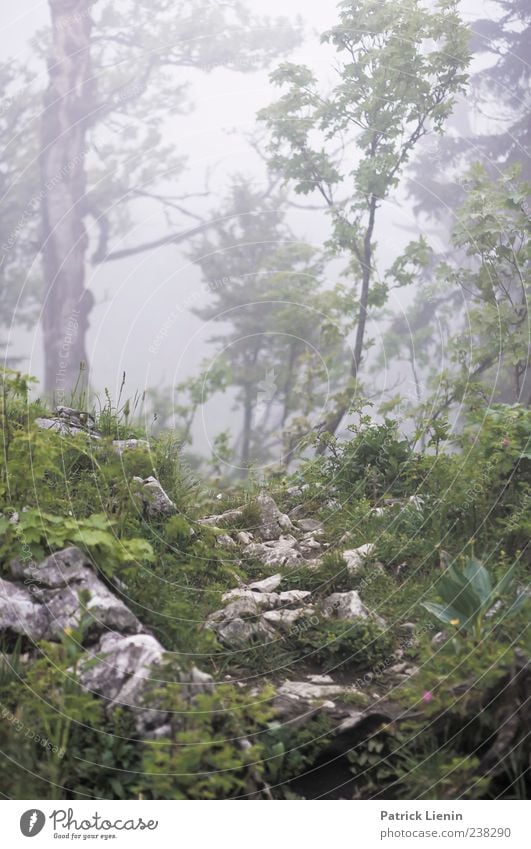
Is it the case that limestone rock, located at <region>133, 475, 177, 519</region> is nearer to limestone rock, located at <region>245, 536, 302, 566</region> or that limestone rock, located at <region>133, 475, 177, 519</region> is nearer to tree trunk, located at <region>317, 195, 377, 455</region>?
limestone rock, located at <region>245, 536, 302, 566</region>

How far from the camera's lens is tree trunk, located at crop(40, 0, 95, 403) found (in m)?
7.02

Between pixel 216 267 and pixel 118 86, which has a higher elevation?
pixel 118 86

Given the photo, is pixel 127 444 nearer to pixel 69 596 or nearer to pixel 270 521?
pixel 270 521

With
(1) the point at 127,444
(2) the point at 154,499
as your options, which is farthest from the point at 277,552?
(1) the point at 127,444

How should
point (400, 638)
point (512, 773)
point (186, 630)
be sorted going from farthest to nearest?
point (400, 638)
point (186, 630)
point (512, 773)

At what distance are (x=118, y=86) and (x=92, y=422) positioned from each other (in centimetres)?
285

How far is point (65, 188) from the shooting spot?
727cm

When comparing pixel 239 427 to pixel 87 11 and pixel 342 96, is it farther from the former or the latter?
pixel 87 11

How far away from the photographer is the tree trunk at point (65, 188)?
7.02m

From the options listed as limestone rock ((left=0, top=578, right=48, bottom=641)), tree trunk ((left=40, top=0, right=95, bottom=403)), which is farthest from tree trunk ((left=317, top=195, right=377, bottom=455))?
limestone rock ((left=0, top=578, right=48, bottom=641))

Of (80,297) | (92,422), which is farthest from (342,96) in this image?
(92,422)

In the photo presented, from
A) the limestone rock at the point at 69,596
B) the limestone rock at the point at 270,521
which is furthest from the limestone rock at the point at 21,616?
the limestone rock at the point at 270,521

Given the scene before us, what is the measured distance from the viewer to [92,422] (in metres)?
6.67

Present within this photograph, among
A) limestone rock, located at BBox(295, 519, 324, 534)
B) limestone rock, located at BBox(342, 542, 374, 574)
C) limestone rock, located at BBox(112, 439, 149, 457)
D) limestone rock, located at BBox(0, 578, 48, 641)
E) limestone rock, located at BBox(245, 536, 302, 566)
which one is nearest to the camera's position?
limestone rock, located at BBox(0, 578, 48, 641)
